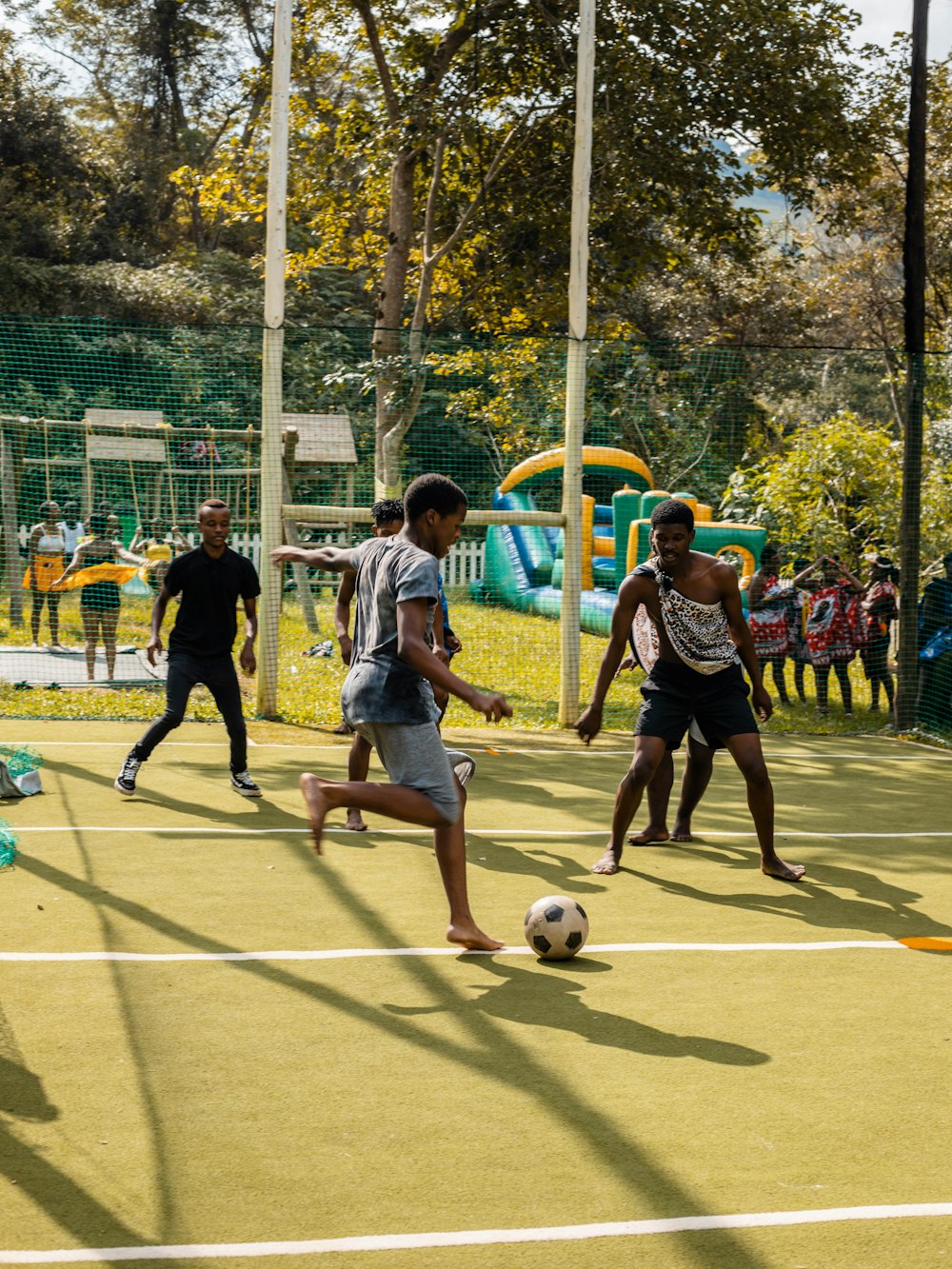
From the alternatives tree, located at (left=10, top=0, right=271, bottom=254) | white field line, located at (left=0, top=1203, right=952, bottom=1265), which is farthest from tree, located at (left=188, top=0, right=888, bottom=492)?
tree, located at (left=10, top=0, right=271, bottom=254)

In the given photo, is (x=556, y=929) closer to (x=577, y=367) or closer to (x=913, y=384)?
(x=577, y=367)

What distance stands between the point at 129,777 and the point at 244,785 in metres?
0.73

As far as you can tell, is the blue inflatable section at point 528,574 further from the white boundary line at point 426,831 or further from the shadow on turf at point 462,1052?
the shadow on turf at point 462,1052

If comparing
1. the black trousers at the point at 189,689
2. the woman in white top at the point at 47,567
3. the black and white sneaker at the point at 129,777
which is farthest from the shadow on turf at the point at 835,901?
the woman in white top at the point at 47,567

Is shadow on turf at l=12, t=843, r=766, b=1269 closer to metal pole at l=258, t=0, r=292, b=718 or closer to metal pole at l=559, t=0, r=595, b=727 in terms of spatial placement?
metal pole at l=258, t=0, r=292, b=718

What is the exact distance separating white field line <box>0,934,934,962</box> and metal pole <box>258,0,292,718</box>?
6413 millimetres

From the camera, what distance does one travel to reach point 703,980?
5.71 m

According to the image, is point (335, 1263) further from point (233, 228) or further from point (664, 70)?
point (233, 228)

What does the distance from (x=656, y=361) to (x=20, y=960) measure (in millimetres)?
10290

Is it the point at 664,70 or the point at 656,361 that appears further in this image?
the point at 664,70

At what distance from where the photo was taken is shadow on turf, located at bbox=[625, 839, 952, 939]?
21.9ft

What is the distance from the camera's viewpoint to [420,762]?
571cm

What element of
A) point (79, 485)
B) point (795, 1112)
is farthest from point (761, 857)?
point (79, 485)

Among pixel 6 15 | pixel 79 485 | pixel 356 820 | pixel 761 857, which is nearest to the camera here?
pixel 761 857
